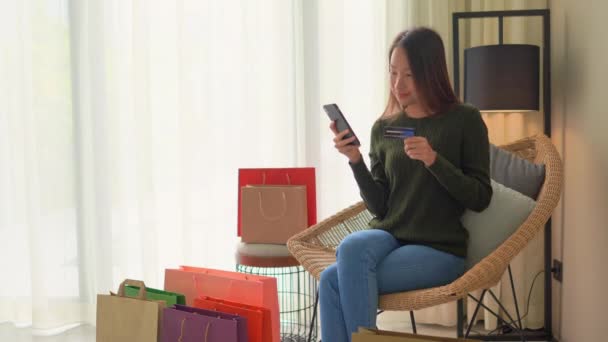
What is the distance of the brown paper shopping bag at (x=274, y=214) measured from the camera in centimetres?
211

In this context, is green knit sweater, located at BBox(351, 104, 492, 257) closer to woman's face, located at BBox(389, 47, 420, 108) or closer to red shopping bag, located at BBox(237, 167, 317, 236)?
woman's face, located at BBox(389, 47, 420, 108)

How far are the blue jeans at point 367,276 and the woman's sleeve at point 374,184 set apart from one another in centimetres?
17

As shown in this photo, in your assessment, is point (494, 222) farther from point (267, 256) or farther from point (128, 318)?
point (128, 318)

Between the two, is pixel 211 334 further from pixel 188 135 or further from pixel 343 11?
pixel 343 11

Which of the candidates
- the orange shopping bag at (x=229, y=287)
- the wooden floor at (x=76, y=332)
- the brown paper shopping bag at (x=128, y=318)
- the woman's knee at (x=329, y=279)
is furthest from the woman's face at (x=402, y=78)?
the wooden floor at (x=76, y=332)

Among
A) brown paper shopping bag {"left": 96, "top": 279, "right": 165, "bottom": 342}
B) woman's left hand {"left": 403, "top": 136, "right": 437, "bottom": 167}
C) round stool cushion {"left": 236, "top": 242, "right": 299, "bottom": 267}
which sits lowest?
brown paper shopping bag {"left": 96, "top": 279, "right": 165, "bottom": 342}

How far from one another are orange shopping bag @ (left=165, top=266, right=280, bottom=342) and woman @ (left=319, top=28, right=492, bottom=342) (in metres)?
0.18

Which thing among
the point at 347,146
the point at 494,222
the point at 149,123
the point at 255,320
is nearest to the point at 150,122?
the point at 149,123

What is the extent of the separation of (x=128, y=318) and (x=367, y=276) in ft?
2.28

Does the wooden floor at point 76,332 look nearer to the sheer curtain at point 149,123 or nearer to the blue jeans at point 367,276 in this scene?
the sheer curtain at point 149,123

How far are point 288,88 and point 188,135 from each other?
0.50 m

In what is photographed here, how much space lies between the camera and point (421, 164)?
5.41 feet

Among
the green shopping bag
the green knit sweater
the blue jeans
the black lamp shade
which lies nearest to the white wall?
the black lamp shade

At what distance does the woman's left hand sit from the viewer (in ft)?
4.93
